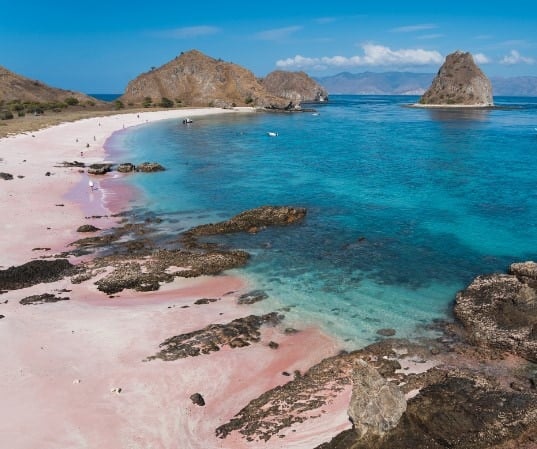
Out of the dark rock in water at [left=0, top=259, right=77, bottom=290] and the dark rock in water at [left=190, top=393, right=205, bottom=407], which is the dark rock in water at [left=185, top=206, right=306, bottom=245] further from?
the dark rock in water at [left=190, top=393, right=205, bottom=407]

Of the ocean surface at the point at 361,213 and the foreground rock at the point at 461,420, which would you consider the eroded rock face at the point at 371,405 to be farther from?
the ocean surface at the point at 361,213

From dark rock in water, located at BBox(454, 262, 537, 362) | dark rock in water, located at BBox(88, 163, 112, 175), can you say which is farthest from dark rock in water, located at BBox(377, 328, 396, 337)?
dark rock in water, located at BBox(88, 163, 112, 175)

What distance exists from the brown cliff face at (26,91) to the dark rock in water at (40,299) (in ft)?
486

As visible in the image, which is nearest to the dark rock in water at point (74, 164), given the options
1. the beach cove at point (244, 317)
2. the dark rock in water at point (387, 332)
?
the beach cove at point (244, 317)

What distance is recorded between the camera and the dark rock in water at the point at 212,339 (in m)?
18.4

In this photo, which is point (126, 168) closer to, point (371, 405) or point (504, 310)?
point (504, 310)

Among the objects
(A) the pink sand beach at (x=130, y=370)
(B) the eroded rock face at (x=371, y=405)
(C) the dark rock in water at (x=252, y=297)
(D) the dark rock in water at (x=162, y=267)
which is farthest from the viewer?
(D) the dark rock in water at (x=162, y=267)

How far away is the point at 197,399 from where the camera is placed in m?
15.7

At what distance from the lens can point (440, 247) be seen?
31.0m

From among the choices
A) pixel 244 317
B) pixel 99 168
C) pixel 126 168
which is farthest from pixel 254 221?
pixel 99 168

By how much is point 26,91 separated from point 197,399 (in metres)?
174

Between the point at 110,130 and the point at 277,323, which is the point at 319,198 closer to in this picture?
the point at 277,323

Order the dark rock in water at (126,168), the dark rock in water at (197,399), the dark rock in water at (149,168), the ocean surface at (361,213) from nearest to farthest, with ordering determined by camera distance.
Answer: the dark rock in water at (197,399)
the ocean surface at (361,213)
the dark rock in water at (126,168)
the dark rock in water at (149,168)

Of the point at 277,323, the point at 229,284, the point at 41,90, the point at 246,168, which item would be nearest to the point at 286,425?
the point at 277,323
